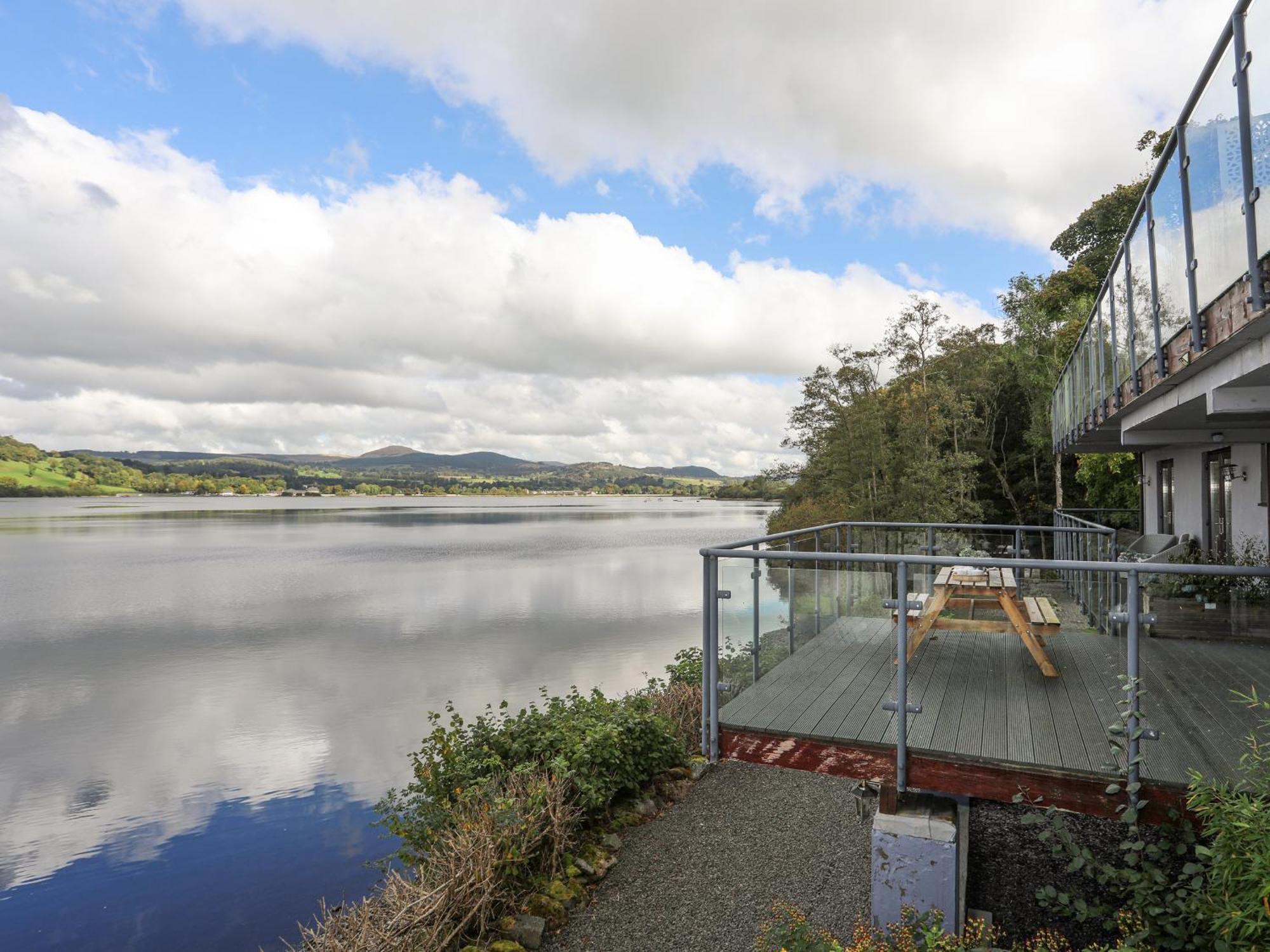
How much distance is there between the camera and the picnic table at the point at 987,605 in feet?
13.9

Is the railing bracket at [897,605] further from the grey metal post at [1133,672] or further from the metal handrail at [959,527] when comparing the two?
the metal handrail at [959,527]

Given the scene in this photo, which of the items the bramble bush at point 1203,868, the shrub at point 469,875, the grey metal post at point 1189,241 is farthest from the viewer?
the shrub at point 469,875

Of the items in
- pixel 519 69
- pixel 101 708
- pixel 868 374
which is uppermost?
pixel 519 69

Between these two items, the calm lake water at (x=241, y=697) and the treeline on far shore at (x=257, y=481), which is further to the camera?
the treeline on far shore at (x=257, y=481)

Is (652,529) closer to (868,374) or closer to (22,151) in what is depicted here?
(868,374)

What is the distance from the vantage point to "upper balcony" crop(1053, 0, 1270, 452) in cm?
356

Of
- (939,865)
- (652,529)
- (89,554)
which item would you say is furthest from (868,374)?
(89,554)

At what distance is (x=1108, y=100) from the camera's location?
914 inches

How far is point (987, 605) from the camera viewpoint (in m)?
4.55

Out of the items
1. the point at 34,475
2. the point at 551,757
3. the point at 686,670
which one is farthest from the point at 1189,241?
the point at 34,475

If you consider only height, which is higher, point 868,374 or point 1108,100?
point 1108,100

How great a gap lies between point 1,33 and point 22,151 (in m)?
36.7

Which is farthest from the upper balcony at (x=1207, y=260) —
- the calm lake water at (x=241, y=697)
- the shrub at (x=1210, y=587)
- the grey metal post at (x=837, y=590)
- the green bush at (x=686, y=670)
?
the calm lake water at (x=241, y=697)

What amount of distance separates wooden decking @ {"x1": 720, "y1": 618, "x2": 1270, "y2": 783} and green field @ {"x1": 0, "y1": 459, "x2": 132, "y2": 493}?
124438 millimetres
